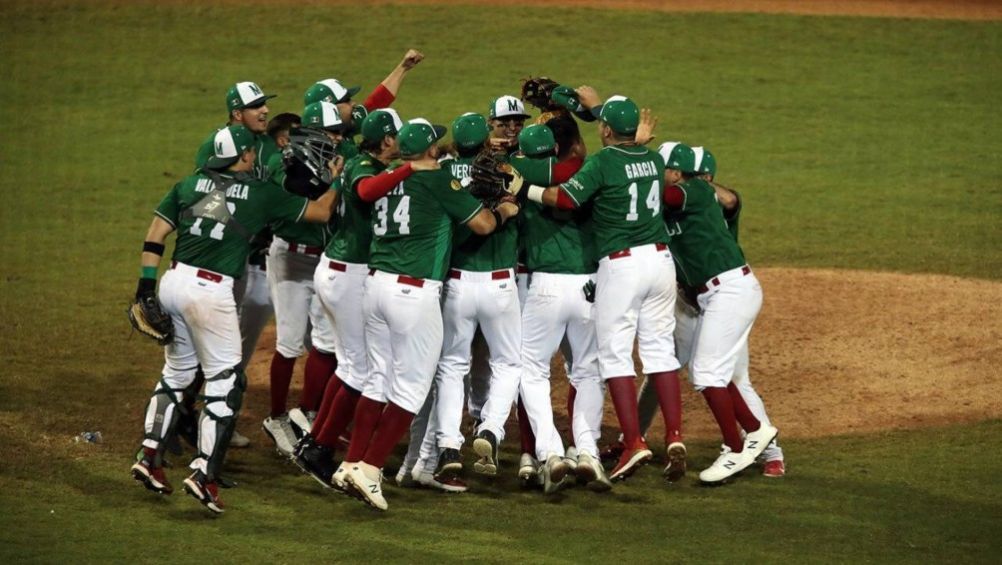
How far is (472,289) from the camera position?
300 inches

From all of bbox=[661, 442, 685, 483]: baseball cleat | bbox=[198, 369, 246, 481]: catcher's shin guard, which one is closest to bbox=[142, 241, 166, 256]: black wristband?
bbox=[198, 369, 246, 481]: catcher's shin guard

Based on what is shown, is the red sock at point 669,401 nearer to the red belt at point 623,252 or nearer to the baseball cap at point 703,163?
the red belt at point 623,252

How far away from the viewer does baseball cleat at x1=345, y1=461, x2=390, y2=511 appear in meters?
7.31

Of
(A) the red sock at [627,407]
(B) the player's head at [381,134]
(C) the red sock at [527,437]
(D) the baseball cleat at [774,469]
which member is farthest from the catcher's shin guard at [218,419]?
(D) the baseball cleat at [774,469]

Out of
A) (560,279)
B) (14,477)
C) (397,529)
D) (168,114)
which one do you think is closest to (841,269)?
(560,279)

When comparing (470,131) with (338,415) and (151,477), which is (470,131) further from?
(151,477)

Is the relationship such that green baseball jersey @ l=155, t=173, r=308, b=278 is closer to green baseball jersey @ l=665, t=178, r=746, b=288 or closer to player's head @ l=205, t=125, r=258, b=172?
player's head @ l=205, t=125, r=258, b=172

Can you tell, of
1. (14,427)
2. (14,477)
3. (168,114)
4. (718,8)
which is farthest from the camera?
(718,8)

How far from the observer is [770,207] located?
1441 centimetres

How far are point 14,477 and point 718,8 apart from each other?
1478 centimetres

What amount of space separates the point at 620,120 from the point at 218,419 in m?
2.51

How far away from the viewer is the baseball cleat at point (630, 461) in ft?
24.7

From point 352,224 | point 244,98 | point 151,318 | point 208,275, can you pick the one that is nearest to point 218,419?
point 151,318

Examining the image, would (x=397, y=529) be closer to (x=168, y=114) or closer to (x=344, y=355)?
(x=344, y=355)
